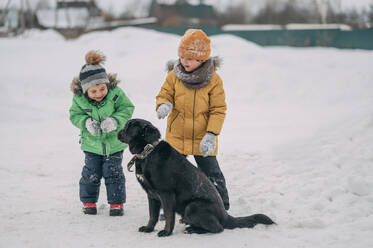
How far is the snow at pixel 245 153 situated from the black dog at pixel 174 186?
13cm

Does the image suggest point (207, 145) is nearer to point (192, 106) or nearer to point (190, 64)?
point (192, 106)

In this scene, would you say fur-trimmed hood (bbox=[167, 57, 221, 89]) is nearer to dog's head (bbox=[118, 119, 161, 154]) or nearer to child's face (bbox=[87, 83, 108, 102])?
dog's head (bbox=[118, 119, 161, 154])

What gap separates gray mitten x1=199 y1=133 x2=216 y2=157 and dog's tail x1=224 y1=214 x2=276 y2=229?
63 centimetres

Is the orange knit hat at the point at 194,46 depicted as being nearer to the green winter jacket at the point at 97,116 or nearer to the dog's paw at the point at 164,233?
the green winter jacket at the point at 97,116

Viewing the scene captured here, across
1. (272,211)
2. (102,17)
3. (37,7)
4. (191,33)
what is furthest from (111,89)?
(37,7)

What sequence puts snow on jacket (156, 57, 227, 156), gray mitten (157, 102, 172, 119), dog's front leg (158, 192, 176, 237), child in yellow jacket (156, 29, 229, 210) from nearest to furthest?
dog's front leg (158, 192, 176, 237) → gray mitten (157, 102, 172, 119) → child in yellow jacket (156, 29, 229, 210) → snow on jacket (156, 57, 227, 156)

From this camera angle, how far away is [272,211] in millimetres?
4270

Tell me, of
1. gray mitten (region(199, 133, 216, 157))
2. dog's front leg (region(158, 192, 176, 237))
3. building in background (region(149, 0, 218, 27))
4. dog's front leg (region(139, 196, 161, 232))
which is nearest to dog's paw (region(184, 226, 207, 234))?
dog's front leg (region(158, 192, 176, 237))

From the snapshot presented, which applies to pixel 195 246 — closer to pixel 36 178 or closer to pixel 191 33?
pixel 191 33

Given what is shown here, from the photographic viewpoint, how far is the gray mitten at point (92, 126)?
13.3 ft

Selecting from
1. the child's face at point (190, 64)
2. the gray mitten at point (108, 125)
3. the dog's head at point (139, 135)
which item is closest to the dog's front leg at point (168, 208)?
the dog's head at point (139, 135)

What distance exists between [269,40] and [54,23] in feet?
38.4

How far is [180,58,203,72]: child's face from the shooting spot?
3948 millimetres

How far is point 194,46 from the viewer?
3879 millimetres
